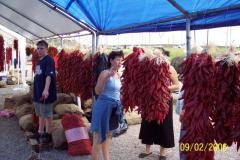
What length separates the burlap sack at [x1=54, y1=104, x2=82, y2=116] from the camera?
6.69m

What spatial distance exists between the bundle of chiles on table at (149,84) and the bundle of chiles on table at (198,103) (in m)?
0.74

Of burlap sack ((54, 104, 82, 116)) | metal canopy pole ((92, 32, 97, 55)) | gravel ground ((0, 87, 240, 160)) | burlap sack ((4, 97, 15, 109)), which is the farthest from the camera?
burlap sack ((4, 97, 15, 109))

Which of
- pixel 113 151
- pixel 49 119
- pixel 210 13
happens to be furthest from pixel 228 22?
pixel 49 119

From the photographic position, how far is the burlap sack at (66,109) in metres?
6.69

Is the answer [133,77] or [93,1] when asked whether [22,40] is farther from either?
[133,77]

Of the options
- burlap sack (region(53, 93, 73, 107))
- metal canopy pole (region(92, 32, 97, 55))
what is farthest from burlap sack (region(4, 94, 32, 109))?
metal canopy pole (region(92, 32, 97, 55))

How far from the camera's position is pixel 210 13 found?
315 cm

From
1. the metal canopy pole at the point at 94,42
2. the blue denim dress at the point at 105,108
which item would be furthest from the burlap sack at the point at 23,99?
the blue denim dress at the point at 105,108

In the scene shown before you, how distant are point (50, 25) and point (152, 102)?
18.2 ft

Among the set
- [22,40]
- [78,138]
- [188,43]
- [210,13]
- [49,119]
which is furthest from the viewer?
[22,40]

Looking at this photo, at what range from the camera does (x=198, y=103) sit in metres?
2.73

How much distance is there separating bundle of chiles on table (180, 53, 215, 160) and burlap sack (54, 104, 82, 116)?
4.10m

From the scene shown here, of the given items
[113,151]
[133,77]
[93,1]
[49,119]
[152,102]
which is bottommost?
[113,151]

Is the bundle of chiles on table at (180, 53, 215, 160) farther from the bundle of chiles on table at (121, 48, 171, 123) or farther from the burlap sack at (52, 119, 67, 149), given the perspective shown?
the burlap sack at (52, 119, 67, 149)
